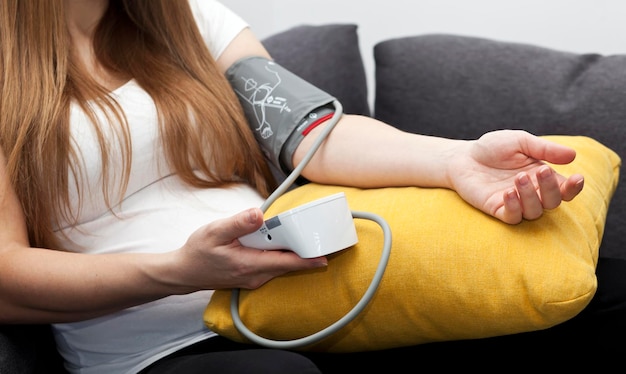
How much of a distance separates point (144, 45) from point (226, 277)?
442mm

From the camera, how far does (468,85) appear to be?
1.31 metres

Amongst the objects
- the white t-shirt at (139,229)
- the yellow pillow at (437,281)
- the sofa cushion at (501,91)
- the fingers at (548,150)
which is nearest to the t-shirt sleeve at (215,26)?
the white t-shirt at (139,229)

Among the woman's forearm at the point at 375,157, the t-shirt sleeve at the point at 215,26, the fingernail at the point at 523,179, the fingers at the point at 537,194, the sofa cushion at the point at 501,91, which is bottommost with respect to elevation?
the sofa cushion at the point at 501,91

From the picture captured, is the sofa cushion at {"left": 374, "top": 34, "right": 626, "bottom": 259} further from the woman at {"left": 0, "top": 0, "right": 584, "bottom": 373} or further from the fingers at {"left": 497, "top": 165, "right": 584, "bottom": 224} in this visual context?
the fingers at {"left": 497, "top": 165, "right": 584, "bottom": 224}

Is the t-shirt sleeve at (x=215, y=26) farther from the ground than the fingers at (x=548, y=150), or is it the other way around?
the t-shirt sleeve at (x=215, y=26)

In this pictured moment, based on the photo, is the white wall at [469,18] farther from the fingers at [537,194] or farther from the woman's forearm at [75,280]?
the woman's forearm at [75,280]

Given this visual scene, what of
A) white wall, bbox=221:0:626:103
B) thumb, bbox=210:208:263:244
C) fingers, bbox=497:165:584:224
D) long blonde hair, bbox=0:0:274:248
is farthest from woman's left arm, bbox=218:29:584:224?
white wall, bbox=221:0:626:103

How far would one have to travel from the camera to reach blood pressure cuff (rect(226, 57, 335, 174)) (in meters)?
1.07

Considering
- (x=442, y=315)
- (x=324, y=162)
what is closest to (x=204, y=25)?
(x=324, y=162)

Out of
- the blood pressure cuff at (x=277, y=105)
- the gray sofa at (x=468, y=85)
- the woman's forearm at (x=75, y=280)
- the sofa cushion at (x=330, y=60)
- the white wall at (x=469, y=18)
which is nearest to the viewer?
the woman's forearm at (x=75, y=280)

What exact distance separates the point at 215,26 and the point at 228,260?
50 cm

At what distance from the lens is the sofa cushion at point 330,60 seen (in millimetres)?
1394

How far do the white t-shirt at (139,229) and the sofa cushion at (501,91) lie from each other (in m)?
0.41

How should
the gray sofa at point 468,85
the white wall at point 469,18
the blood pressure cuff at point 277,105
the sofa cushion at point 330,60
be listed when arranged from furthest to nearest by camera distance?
the white wall at point 469,18, the sofa cushion at point 330,60, the gray sofa at point 468,85, the blood pressure cuff at point 277,105
